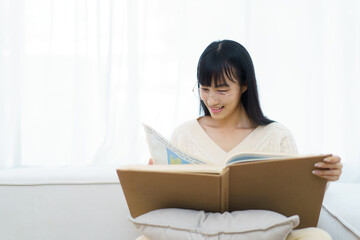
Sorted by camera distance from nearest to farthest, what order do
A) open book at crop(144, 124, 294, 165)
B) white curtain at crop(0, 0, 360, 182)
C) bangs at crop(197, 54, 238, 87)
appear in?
open book at crop(144, 124, 294, 165) → bangs at crop(197, 54, 238, 87) → white curtain at crop(0, 0, 360, 182)

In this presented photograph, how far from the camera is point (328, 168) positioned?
3.08 feet

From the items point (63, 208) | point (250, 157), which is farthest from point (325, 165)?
point (63, 208)

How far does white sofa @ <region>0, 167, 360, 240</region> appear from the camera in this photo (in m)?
1.35

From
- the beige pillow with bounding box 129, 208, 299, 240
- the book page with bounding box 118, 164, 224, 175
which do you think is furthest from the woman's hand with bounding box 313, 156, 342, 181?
the book page with bounding box 118, 164, 224, 175

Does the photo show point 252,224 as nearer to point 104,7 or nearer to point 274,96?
point 274,96

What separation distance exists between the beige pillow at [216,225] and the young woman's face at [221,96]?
0.53 meters

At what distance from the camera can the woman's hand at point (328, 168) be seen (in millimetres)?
921

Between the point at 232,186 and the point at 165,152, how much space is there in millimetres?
215

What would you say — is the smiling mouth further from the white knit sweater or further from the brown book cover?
the brown book cover

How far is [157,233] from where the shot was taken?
911 millimetres

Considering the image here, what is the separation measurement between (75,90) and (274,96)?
47.3 inches

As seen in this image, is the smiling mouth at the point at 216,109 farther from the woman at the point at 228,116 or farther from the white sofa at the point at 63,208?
the white sofa at the point at 63,208

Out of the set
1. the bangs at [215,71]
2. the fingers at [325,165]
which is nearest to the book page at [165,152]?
the fingers at [325,165]

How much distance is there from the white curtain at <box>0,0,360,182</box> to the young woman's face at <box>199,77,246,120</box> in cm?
81
